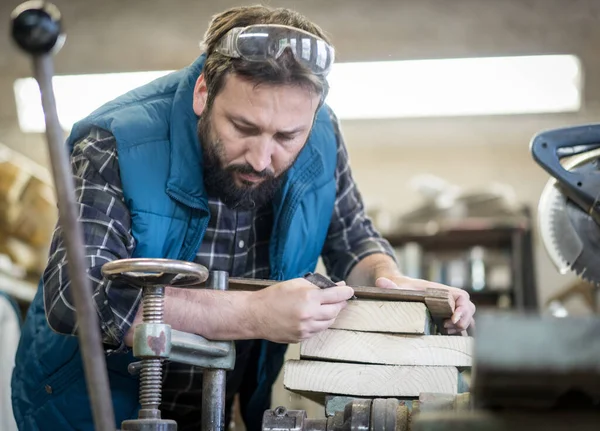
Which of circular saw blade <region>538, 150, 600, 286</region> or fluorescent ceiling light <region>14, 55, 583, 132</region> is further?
fluorescent ceiling light <region>14, 55, 583, 132</region>

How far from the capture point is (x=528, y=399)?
85 centimetres

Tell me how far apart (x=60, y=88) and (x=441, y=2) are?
2418 mm

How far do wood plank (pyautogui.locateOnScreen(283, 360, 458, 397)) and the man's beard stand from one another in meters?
0.43

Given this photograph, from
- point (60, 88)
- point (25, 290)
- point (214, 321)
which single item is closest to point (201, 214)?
point (214, 321)

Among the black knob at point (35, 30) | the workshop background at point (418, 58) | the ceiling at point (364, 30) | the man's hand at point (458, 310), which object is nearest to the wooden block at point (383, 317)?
the man's hand at point (458, 310)

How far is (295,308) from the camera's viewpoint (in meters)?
1.41

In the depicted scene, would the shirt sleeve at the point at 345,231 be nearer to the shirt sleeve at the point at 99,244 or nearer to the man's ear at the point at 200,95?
the man's ear at the point at 200,95

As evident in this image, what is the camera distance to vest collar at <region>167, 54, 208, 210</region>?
1.73m

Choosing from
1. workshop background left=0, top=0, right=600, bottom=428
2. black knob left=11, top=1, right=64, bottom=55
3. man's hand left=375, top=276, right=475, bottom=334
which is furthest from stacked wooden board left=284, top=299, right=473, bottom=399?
workshop background left=0, top=0, right=600, bottom=428

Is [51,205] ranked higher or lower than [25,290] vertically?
higher

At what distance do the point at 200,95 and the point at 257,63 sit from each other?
0.65 ft

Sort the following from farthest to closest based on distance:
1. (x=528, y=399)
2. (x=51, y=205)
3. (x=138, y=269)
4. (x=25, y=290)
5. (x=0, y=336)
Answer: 1. (x=51, y=205)
2. (x=25, y=290)
3. (x=0, y=336)
4. (x=138, y=269)
5. (x=528, y=399)

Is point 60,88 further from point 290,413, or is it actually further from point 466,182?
point 290,413

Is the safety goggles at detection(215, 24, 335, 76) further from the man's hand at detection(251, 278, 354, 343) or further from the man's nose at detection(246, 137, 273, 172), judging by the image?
the man's hand at detection(251, 278, 354, 343)
